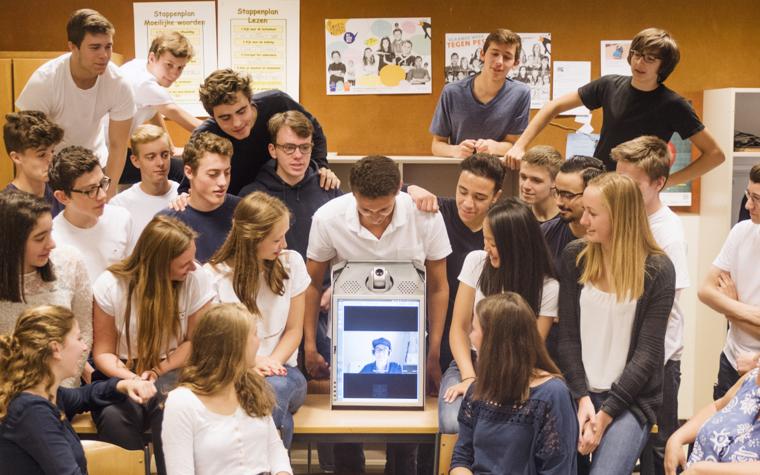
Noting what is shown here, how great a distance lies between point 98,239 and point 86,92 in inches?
39.4

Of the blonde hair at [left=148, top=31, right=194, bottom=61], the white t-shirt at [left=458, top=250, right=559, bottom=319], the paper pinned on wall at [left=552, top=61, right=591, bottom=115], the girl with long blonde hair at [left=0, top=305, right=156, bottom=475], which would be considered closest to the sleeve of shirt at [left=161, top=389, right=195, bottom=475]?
the girl with long blonde hair at [left=0, top=305, right=156, bottom=475]

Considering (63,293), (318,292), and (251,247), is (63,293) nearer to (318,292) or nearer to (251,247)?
(251,247)

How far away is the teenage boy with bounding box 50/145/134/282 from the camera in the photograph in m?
3.25

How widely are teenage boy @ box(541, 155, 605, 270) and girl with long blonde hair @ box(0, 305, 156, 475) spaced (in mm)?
1742

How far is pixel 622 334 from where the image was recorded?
2961 mm

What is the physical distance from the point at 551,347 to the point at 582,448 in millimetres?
429

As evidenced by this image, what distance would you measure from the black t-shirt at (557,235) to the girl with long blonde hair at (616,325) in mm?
329

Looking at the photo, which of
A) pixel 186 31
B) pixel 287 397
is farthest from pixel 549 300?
pixel 186 31

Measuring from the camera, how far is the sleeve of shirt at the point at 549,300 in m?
3.11

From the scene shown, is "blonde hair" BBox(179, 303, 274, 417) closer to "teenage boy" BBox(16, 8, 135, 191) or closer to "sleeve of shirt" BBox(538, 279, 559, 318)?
"sleeve of shirt" BBox(538, 279, 559, 318)

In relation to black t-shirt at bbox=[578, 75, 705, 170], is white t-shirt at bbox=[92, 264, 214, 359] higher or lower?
lower

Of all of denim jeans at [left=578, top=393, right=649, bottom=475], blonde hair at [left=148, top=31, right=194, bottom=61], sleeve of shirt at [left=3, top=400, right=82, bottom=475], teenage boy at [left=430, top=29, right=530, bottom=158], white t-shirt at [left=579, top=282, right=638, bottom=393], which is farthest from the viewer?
blonde hair at [left=148, top=31, right=194, bottom=61]

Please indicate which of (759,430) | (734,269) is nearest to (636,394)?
(759,430)

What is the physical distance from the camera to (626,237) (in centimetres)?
296
